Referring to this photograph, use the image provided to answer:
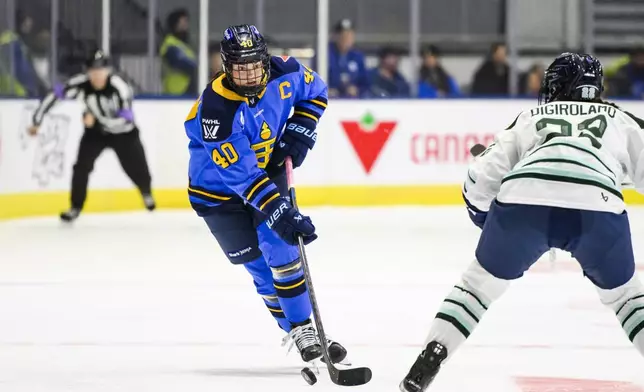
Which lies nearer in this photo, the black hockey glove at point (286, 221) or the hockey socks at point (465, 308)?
the hockey socks at point (465, 308)

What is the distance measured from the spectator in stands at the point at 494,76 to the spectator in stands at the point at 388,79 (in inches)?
23.3

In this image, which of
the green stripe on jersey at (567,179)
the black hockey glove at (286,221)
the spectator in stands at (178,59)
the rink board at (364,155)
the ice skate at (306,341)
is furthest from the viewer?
the spectator in stands at (178,59)

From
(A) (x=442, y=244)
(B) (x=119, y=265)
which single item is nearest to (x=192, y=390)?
(B) (x=119, y=265)

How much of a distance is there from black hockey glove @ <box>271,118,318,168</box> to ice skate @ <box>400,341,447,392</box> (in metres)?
0.92

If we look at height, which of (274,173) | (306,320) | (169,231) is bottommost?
(169,231)

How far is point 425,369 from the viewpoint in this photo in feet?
9.25

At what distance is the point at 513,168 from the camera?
9.46ft

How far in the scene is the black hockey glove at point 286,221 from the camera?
321 centimetres

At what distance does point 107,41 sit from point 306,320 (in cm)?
595

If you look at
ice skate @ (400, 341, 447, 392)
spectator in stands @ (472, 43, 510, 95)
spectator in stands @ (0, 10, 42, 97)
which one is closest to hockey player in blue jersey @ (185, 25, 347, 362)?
ice skate @ (400, 341, 447, 392)

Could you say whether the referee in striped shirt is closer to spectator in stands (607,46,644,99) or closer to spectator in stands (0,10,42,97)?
spectator in stands (0,10,42,97)

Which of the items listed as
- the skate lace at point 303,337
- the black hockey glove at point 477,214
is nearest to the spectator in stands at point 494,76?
the skate lace at point 303,337

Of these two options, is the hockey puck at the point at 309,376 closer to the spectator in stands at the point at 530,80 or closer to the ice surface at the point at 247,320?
the ice surface at the point at 247,320

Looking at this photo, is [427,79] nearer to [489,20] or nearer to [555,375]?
[489,20]
